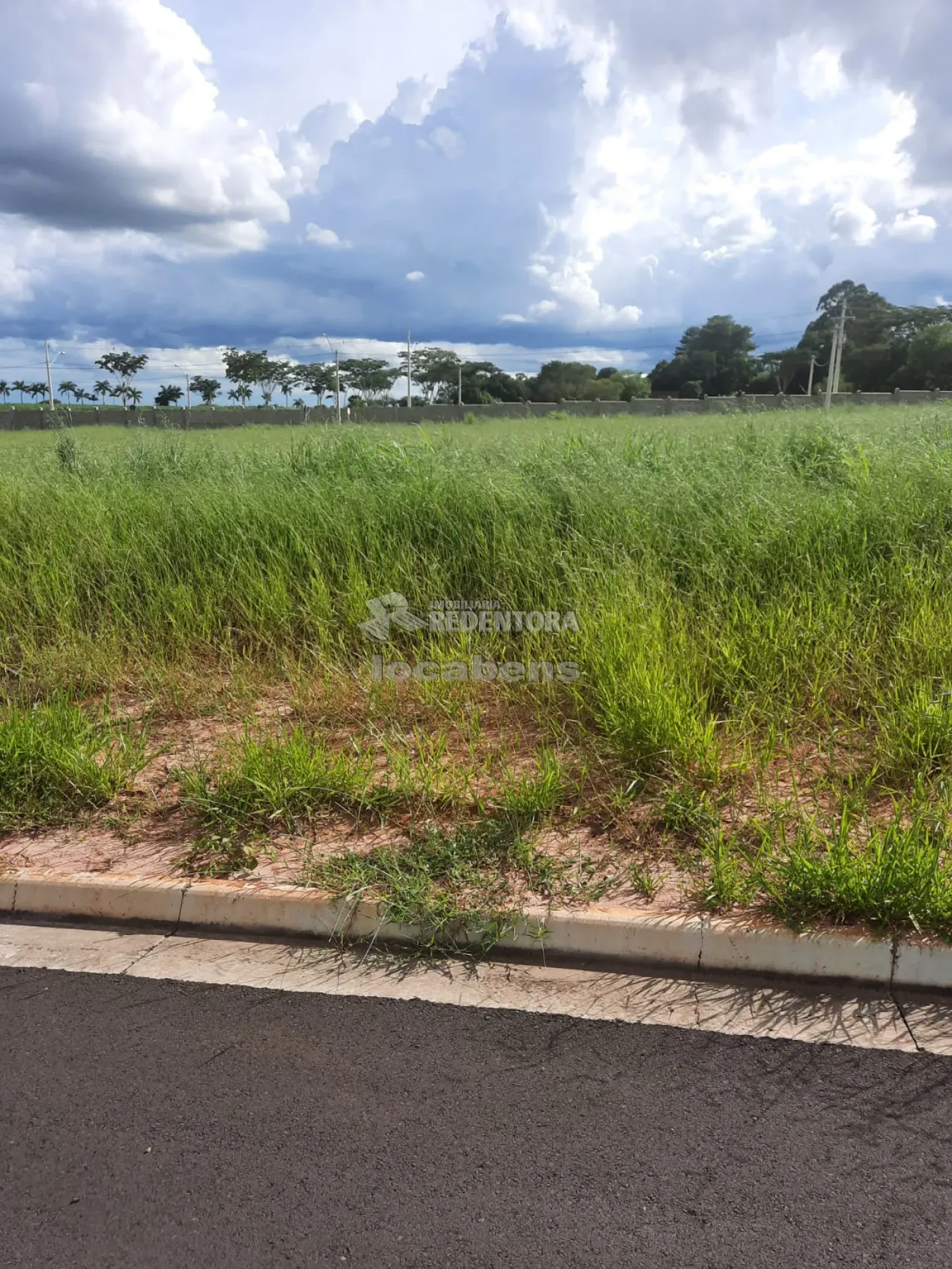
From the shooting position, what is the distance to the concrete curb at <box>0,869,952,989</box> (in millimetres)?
2756

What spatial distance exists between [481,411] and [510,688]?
40989 millimetres

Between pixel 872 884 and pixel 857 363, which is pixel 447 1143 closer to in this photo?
pixel 872 884

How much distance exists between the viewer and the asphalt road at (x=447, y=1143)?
189cm

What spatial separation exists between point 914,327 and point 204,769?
65660 millimetres

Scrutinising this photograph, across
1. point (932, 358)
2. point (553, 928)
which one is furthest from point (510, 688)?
point (932, 358)

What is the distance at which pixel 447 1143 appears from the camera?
215 cm

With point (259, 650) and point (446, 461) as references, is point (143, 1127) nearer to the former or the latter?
point (259, 650)

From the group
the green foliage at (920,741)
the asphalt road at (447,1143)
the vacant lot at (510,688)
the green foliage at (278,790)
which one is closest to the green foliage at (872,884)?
the vacant lot at (510,688)

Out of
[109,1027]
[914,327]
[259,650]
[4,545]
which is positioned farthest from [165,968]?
[914,327]

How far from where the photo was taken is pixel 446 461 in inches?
332

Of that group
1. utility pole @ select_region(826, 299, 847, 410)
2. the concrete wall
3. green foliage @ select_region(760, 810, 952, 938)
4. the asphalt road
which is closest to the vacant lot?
green foliage @ select_region(760, 810, 952, 938)

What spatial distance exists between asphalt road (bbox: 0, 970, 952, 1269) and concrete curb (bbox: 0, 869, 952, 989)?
1.17 ft

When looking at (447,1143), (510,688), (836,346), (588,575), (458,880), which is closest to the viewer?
(447,1143)

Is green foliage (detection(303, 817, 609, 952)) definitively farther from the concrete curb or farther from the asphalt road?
the asphalt road
